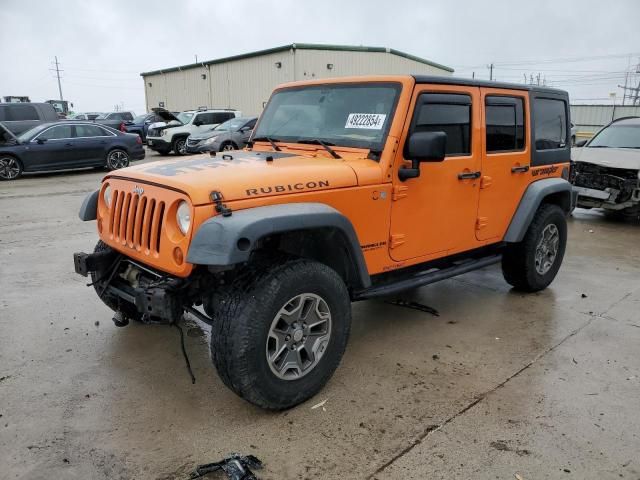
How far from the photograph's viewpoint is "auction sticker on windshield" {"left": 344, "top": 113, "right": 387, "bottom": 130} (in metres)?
3.61

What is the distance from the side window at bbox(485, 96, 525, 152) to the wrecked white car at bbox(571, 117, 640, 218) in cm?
436

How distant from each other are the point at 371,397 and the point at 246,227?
141cm

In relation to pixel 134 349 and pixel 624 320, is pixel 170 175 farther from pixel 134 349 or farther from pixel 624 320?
pixel 624 320

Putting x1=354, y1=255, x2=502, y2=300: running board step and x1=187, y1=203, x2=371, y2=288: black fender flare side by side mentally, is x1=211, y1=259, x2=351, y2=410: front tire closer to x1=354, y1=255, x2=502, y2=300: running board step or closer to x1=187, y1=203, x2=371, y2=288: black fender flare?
x1=187, y1=203, x2=371, y2=288: black fender flare

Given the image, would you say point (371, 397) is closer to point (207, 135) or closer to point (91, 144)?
point (91, 144)

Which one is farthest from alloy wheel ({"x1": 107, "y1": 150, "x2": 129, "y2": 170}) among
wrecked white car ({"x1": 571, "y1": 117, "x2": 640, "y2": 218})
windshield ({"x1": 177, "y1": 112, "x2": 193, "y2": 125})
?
wrecked white car ({"x1": 571, "y1": 117, "x2": 640, "y2": 218})

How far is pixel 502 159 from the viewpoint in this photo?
4.42m

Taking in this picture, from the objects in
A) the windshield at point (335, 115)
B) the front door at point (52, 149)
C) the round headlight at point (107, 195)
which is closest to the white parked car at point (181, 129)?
the front door at point (52, 149)

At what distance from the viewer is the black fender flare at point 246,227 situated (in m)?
Result: 2.60

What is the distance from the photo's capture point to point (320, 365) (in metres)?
3.19

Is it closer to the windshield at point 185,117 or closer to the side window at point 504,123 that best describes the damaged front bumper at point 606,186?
the side window at point 504,123

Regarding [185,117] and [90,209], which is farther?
[185,117]

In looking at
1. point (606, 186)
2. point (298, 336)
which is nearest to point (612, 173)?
point (606, 186)

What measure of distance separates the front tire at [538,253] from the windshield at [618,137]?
5.05m
